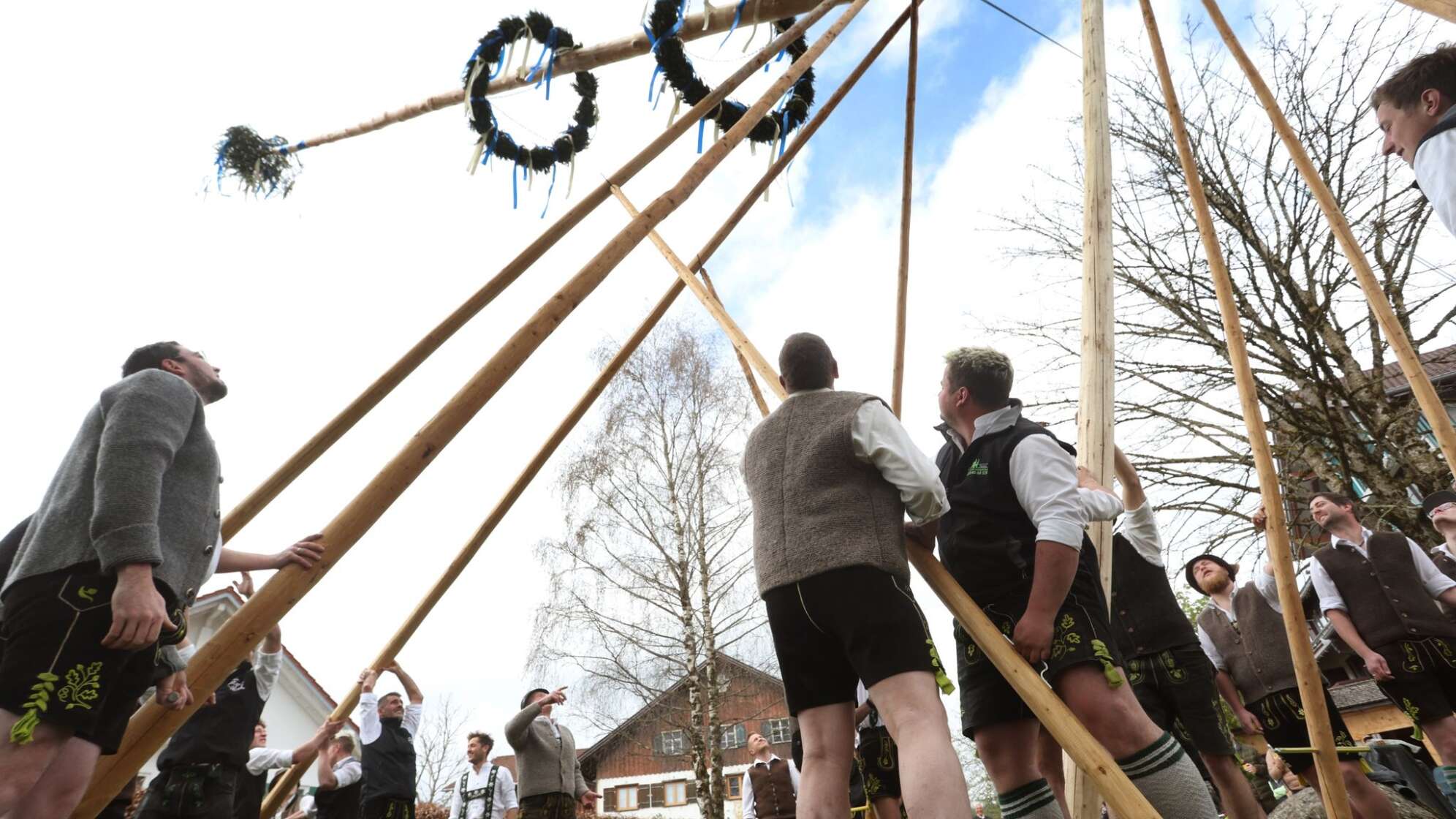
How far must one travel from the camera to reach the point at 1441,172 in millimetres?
1845

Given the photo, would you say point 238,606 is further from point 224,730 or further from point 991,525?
point 991,525

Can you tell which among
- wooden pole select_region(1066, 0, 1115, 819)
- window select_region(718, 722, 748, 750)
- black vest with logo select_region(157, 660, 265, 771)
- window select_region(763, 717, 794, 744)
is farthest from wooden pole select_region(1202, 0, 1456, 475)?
window select_region(718, 722, 748, 750)

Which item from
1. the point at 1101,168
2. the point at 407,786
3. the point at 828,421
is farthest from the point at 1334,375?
the point at 407,786

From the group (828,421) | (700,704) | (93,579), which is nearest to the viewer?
(93,579)

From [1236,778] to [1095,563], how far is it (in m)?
1.17

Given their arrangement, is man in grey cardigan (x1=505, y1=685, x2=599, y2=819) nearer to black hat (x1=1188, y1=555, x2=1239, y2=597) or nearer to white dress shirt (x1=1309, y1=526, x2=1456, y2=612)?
black hat (x1=1188, y1=555, x2=1239, y2=597)

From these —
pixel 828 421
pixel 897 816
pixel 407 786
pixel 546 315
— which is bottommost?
pixel 897 816

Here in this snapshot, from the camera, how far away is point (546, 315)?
2209 mm

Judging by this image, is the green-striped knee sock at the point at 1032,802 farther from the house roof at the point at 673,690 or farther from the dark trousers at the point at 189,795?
the house roof at the point at 673,690

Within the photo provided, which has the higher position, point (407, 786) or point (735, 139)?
point (735, 139)

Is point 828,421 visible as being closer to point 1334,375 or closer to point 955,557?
point 955,557

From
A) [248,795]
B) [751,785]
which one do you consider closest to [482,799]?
[248,795]

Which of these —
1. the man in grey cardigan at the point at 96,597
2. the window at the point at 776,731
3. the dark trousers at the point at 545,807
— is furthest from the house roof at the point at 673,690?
the man in grey cardigan at the point at 96,597

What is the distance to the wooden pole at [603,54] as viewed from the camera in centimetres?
396
